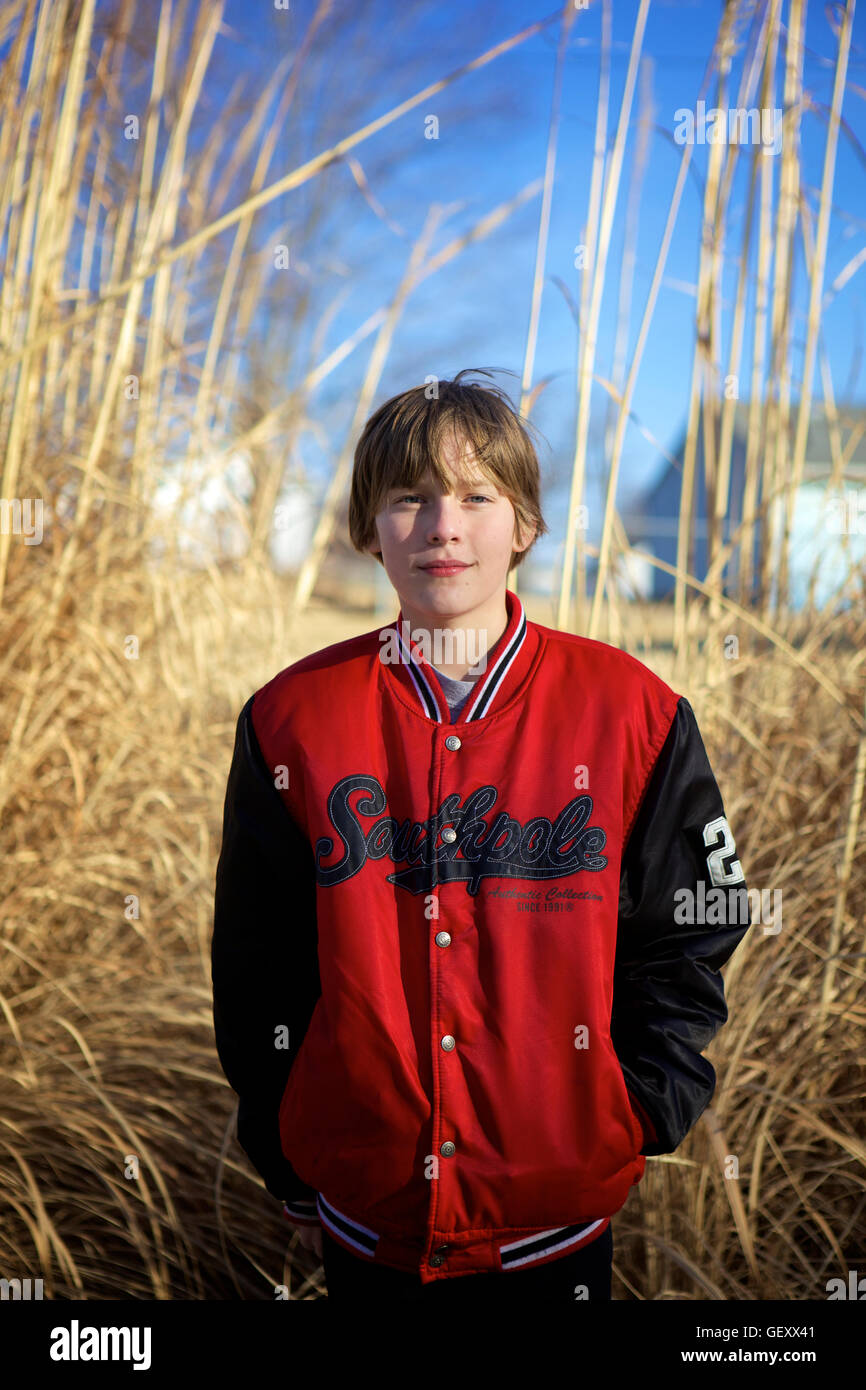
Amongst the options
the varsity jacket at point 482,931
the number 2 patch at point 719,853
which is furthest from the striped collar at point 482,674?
the number 2 patch at point 719,853

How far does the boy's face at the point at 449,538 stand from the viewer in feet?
2.96

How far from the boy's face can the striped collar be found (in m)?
0.05

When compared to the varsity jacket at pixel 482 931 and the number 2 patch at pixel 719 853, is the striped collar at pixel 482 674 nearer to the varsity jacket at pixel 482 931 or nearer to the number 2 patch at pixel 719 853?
the varsity jacket at pixel 482 931

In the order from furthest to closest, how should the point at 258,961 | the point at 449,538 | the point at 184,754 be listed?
1. the point at 184,754
2. the point at 258,961
3. the point at 449,538

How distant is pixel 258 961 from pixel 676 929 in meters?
0.40

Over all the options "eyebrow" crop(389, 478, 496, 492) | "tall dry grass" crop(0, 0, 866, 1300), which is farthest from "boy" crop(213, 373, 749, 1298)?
"tall dry grass" crop(0, 0, 866, 1300)

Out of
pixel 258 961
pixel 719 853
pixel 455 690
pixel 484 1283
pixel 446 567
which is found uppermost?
pixel 446 567

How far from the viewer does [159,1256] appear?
4.57 feet

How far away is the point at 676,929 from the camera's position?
3.14 ft

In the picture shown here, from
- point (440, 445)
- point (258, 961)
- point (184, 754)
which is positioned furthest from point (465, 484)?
point (184, 754)

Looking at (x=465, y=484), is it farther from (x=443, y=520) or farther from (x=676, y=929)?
(x=676, y=929)

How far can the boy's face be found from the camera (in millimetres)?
901
